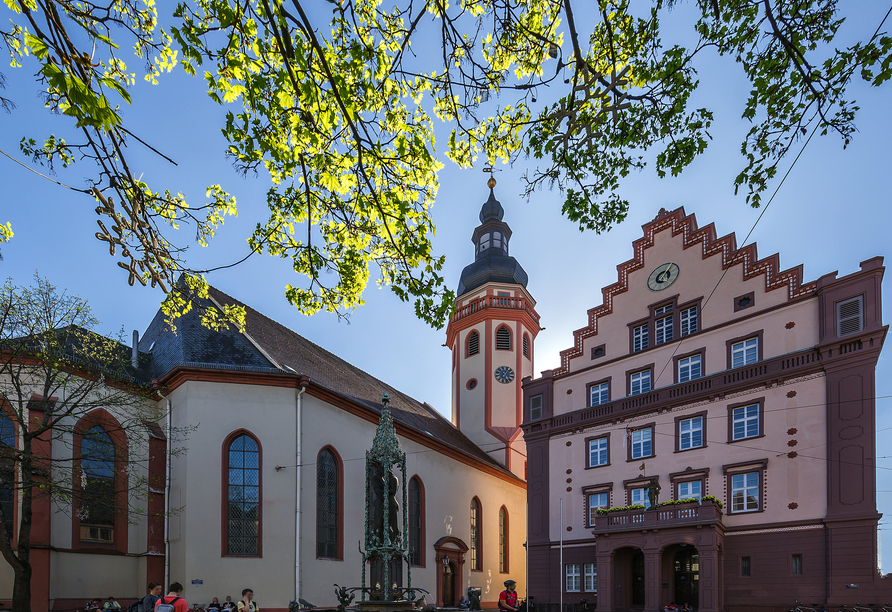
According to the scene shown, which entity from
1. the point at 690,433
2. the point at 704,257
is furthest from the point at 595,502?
the point at 704,257

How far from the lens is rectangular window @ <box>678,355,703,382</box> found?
2655 cm

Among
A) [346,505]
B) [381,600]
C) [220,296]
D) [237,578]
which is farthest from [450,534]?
[381,600]

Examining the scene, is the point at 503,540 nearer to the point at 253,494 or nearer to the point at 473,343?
the point at 473,343

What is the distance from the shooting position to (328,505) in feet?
82.0

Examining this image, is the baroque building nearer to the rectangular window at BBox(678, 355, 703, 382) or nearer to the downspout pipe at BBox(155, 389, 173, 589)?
the rectangular window at BBox(678, 355, 703, 382)

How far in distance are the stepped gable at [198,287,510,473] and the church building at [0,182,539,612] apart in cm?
16

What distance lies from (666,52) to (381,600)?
11.3 m

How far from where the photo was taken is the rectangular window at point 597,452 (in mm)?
28906

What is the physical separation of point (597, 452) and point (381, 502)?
16.7 meters

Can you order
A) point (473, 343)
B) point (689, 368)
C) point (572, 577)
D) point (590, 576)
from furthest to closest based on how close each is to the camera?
point (473, 343), point (572, 577), point (590, 576), point (689, 368)

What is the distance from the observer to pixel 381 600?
42.9 feet

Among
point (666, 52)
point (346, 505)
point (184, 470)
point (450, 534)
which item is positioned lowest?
point (450, 534)

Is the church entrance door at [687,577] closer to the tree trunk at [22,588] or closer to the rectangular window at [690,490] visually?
the rectangular window at [690,490]

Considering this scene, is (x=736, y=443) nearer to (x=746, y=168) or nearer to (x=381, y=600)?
(x=381, y=600)
